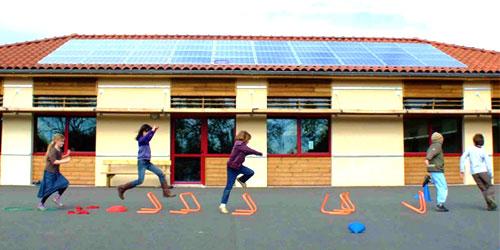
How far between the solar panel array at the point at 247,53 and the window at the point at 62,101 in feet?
3.66

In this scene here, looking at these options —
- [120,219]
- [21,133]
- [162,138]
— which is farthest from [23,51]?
[120,219]

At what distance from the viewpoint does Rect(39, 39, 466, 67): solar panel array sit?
49.2 feet

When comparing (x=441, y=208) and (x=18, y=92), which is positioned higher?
(x=18, y=92)

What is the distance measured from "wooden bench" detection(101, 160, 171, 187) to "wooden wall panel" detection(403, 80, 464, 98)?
7.70 metres

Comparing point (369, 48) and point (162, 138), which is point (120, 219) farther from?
point (369, 48)

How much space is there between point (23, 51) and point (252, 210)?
455 inches

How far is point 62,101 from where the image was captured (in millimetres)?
14461

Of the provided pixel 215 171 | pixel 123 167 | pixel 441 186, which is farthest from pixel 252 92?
pixel 441 186

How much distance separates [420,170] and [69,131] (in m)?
11.1

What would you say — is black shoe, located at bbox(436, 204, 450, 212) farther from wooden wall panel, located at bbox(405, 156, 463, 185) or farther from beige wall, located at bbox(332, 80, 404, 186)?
wooden wall panel, located at bbox(405, 156, 463, 185)

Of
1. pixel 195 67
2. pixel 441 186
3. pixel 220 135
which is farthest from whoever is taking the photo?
pixel 220 135

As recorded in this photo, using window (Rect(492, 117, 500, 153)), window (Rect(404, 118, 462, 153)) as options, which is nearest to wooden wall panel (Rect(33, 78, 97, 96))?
window (Rect(404, 118, 462, 153))

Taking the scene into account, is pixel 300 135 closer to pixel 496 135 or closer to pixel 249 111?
pixel 249 111

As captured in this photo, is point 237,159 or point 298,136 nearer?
point 237,159
